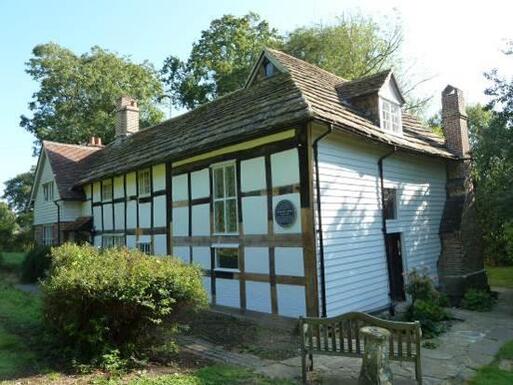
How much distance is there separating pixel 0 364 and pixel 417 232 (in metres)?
12.0

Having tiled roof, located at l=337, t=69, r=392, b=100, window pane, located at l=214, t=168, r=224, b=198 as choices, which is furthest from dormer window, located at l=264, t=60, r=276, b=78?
window pane, located at l=214, t=168, r=224, b=198

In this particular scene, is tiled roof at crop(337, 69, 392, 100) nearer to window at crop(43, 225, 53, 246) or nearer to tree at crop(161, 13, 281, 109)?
window at crop(43, 225, 53, 246)

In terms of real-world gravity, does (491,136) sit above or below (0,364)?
above


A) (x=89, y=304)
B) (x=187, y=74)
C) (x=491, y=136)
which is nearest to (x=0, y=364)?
(x=89, y=304)

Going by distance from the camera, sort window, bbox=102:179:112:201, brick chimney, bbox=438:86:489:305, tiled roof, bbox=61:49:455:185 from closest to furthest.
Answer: tiled roof, bbox=61:49:455:185 → brick chimney, bbox=438:86:489:305 → window, bbox=102:179:112:201

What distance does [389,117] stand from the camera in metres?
13.9

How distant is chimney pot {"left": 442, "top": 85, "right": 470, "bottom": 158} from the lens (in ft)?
53.2

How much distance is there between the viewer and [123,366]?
7.05 meters

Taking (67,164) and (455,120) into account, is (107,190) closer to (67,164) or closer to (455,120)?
(67,164)

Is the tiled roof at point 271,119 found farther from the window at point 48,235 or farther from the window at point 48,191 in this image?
the window at point 48,235

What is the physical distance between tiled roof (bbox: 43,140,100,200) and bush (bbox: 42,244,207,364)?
14.7 metres

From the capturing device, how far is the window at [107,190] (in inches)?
746

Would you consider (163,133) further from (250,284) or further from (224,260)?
(250,284)

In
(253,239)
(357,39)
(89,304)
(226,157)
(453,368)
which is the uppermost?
(357,39)
